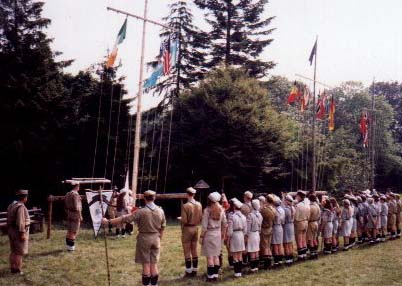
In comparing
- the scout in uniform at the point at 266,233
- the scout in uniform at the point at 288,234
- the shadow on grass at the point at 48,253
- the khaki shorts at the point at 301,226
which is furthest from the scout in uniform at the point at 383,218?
the shadow on grass at the point at 48,253

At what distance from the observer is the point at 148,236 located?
31.8ft

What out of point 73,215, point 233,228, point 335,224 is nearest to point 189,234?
point 233,228

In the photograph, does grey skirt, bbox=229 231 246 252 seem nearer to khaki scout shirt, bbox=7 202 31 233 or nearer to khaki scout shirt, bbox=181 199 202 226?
khaki scout shirt, bbox=181 199 202 226

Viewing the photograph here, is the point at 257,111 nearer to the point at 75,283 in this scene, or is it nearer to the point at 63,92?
the point at 63,92

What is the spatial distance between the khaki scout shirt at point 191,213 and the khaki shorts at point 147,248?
1.85 m

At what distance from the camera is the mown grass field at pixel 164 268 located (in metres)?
11.1

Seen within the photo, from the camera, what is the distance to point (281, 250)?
13.2 m

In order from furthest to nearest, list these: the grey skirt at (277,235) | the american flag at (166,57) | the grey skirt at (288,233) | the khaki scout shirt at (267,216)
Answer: the american flag at (166,57) → the grey skirt at (288,233) → the grey skirt at (277,235) → the khaki scout shirt at (267,216)

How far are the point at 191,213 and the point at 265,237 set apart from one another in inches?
101

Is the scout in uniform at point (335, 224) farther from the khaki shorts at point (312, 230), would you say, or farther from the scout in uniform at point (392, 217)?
the scout in uniform at point (392, 217)

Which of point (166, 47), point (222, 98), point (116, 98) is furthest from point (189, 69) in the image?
point (166, 47)

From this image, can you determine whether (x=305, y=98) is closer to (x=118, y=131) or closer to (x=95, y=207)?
(x=118, y=131)

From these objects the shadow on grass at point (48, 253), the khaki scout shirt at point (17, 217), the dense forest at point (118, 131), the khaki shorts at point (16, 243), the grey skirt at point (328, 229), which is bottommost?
the shadow on grass at point (48, 253)

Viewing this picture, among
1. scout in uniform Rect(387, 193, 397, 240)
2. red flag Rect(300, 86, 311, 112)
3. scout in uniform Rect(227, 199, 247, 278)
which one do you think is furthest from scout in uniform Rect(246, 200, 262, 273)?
red flag Rect(300, 86, 311, 112)
